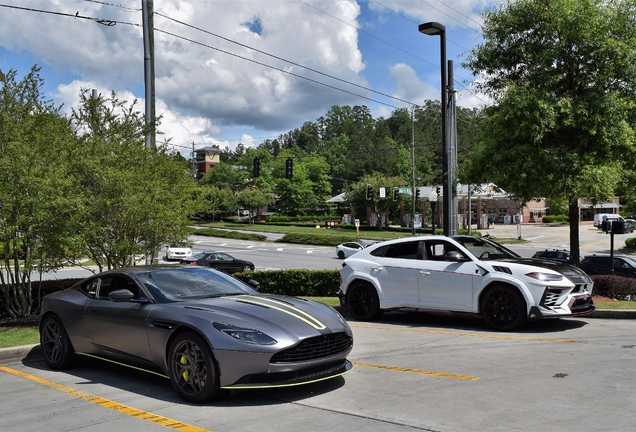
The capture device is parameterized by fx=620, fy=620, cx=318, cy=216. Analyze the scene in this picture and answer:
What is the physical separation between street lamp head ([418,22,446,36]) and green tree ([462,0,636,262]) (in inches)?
54.5

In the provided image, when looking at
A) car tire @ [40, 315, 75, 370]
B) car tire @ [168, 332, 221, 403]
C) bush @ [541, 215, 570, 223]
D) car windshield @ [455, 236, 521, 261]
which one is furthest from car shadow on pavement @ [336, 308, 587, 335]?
bush @ [541, 215, 570, 223]

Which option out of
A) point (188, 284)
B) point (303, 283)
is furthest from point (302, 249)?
point (188, 284)

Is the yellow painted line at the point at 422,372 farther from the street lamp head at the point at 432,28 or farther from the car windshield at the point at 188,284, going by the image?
the street lamp head at the point at 432,28

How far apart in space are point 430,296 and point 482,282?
1026 millimetres

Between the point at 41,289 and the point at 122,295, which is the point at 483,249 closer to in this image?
the point at 122,295

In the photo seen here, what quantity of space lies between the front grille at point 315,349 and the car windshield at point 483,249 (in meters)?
5.09

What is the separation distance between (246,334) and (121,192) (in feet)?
22.9

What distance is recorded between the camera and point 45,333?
825cm

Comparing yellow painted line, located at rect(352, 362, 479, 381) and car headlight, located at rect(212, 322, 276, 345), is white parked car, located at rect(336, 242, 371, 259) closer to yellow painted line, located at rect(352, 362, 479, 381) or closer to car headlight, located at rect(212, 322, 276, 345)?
yellow painted line, located at rect(352, 362, 479, 381)

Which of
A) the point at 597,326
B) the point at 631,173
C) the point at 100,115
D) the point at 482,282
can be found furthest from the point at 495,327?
the point at 100,115

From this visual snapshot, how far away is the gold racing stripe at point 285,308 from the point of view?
20.8ft

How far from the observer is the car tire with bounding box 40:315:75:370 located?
7875 millimetres

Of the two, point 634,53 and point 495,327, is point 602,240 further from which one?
point 495,327

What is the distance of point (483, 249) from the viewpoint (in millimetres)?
11188
